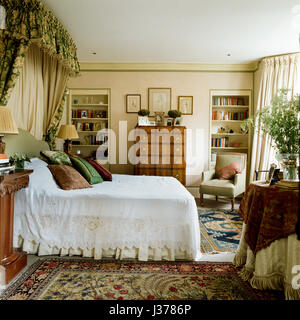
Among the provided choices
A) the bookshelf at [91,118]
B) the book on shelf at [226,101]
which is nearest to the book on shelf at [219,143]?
the book on shelf at [226,101]

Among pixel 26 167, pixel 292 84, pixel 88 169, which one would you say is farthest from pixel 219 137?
pixel 26 167

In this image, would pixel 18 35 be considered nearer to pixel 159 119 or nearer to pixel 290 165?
pixel 290 165

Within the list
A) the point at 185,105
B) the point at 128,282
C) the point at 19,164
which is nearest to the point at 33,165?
the point at 19,164

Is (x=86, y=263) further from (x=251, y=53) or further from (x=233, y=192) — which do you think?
(x=251, y=53)

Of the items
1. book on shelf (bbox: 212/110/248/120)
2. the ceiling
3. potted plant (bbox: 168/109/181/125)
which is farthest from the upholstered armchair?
the ceiling

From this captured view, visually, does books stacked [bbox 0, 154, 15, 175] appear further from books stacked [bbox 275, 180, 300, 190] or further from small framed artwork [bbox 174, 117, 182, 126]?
small framed artwork [bbox 174, 117, 182, 126]

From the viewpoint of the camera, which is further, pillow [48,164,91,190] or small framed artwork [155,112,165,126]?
small framed artwork [155,112,165,126]

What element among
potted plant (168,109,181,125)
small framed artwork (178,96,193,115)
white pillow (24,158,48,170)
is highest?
small framed artwork (178,96,193,115)

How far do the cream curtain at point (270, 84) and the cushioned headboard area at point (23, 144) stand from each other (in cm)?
391

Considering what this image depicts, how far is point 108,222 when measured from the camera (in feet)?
7.63

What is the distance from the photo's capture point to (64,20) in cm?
352

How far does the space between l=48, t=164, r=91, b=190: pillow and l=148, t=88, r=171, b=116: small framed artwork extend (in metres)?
3.16

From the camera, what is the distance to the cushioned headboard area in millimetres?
2801

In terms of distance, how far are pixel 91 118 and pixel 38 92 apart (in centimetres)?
209
